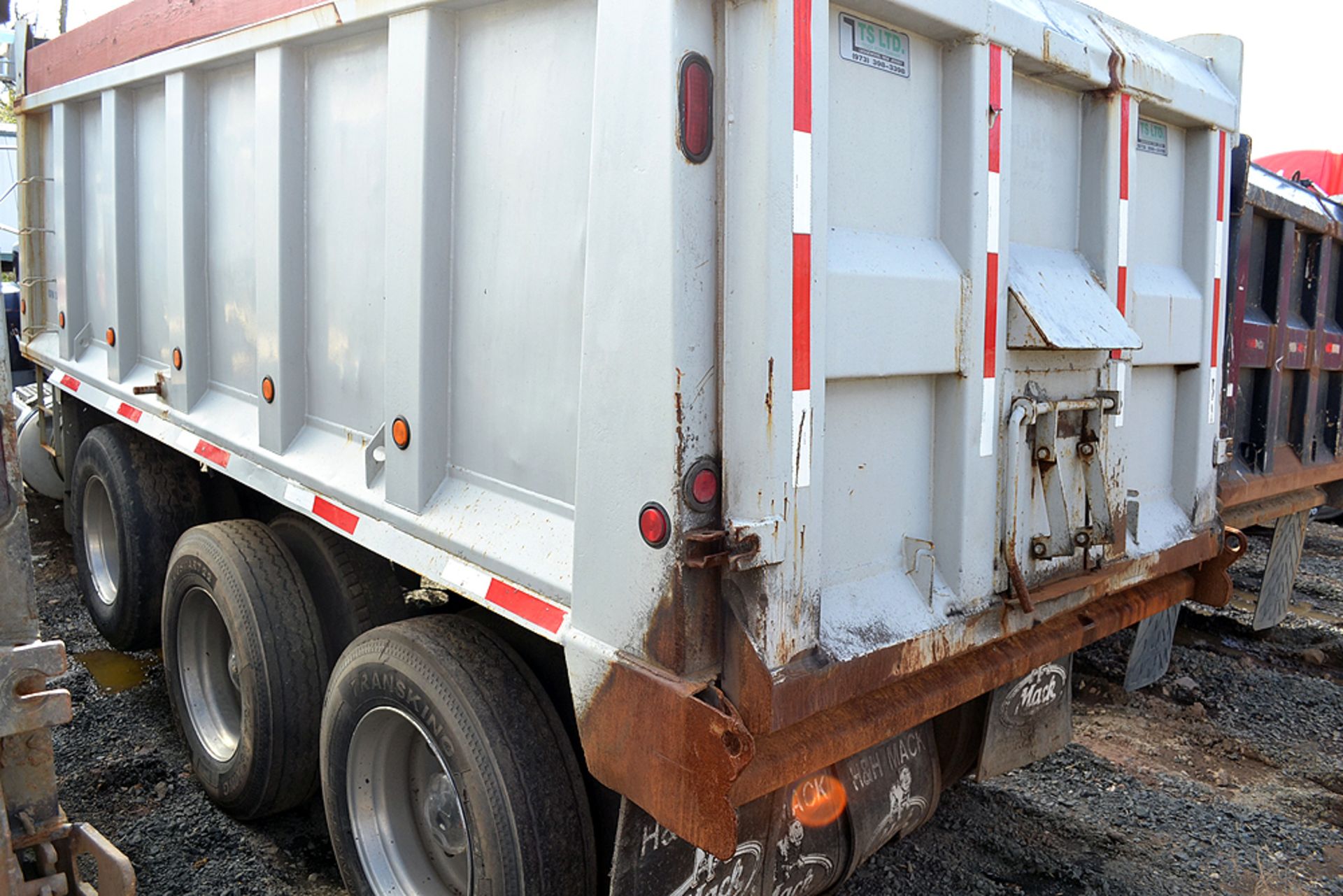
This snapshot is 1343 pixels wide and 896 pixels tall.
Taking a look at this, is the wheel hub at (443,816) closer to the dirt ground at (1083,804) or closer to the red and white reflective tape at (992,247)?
the dirt ground at (1083,804)

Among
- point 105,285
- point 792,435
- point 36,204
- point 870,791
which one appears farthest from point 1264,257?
point 36,204

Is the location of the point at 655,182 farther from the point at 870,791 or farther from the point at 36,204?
the point at 36,204

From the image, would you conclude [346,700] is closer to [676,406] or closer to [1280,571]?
[676,406]

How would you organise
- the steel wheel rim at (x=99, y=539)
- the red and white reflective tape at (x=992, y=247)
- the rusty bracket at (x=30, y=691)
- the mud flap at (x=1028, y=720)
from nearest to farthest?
the rusty bracket at (x=30, y=691) < the red and white reflective tape at (x=992, y=247) < the mud flap at (x=1028, y=720) < the steel wheel rim at (x=99, y=539)

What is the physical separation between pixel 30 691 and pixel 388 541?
0.83m

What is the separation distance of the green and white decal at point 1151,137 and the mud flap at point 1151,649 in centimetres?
175

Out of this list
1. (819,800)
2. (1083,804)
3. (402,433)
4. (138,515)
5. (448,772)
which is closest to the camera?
(448,772)

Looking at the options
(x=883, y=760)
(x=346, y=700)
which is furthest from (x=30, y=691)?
(x=883, y=760)

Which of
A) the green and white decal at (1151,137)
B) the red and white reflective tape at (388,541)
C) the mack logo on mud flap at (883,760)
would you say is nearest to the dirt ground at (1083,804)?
the mack logo on mud flap at (883,760)

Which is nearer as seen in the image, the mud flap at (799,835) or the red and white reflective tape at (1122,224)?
the mud flap at (799,835)

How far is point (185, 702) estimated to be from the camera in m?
3.69

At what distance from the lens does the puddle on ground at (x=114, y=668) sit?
4.51 m

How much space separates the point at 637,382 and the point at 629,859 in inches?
37.5

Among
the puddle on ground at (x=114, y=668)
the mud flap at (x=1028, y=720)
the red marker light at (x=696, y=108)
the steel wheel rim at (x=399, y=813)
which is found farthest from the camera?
the puddle on ground at (x=114, y=668)
